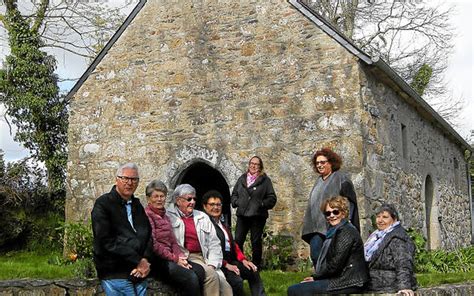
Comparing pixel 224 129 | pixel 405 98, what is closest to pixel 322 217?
pixel 224 129

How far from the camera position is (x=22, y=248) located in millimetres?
14852

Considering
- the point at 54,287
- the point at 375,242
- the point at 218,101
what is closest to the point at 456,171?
the point at 218,101

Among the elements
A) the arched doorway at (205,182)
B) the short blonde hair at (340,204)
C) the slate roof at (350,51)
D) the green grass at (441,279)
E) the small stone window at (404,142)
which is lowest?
the green grass at (441,279)

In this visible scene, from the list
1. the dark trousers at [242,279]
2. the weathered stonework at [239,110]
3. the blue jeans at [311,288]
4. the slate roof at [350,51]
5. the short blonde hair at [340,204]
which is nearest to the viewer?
the blue jeans at [311,288]

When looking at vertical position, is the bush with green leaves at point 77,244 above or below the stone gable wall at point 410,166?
below

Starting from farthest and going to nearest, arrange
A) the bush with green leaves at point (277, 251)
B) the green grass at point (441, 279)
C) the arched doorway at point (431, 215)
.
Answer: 1. the arched doorway at point (431, 215)
2. the bush with green leaves at point (277, 251)
3. the green grass at point (441, 279)

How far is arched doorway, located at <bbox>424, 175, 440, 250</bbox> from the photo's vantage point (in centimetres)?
1540

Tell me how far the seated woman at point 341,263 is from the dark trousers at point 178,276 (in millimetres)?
1093

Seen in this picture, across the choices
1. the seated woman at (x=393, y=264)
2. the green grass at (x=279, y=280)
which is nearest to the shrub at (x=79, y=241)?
the green grass at (x=279, y=280)

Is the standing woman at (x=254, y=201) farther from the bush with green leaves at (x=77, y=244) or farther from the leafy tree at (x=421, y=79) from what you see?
the leafy tree at (x=421, y=79)

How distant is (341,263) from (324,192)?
135cm

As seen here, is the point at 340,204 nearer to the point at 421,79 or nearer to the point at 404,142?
the point at 404,142

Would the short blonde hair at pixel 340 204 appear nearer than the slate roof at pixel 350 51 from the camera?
Yes

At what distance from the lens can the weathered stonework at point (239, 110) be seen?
10977mm
